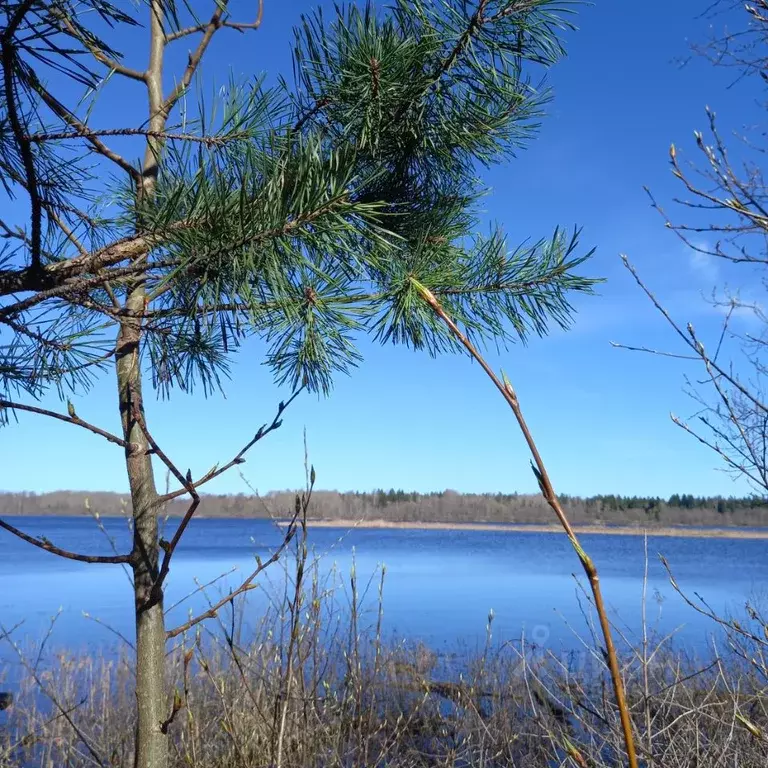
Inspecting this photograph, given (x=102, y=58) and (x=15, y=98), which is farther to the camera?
(x=102, y=58)

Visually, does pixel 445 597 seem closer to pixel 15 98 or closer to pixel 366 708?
pixel 366 708

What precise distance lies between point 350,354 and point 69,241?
731 millimetres

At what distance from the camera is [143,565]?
133 centimetres

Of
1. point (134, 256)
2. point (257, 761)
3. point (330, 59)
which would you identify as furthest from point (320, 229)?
point (257, 761)

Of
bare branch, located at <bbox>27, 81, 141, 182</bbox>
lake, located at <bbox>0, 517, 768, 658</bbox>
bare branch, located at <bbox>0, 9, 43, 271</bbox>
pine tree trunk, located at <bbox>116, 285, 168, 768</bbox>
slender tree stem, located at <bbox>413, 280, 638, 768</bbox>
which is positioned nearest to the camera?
slender tree stem, located at <bbox>413, 280, 638, 768</bbox>

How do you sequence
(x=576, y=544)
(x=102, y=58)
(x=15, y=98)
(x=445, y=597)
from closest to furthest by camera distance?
(x=576, y=544) < (x=15, y=98) < (x=102, y=58) < (x=445, y=597)

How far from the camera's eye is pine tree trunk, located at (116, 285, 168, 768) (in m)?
Result: 1.29

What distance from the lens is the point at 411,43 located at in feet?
4.87

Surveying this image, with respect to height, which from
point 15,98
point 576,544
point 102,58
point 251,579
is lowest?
point 251,579

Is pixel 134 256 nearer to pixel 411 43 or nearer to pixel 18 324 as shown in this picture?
pixel 18 324

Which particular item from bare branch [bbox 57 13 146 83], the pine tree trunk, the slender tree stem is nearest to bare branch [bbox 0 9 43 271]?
bare branch [bbox 57 13 146 83]

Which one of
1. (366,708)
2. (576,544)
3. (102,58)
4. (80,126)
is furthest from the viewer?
(366,708)

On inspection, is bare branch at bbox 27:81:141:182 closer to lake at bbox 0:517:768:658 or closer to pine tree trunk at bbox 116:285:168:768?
pine tree trunk at bbox 116:285:168:768

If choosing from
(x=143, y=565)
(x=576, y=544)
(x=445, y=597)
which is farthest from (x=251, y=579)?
(x=445, y=597)
